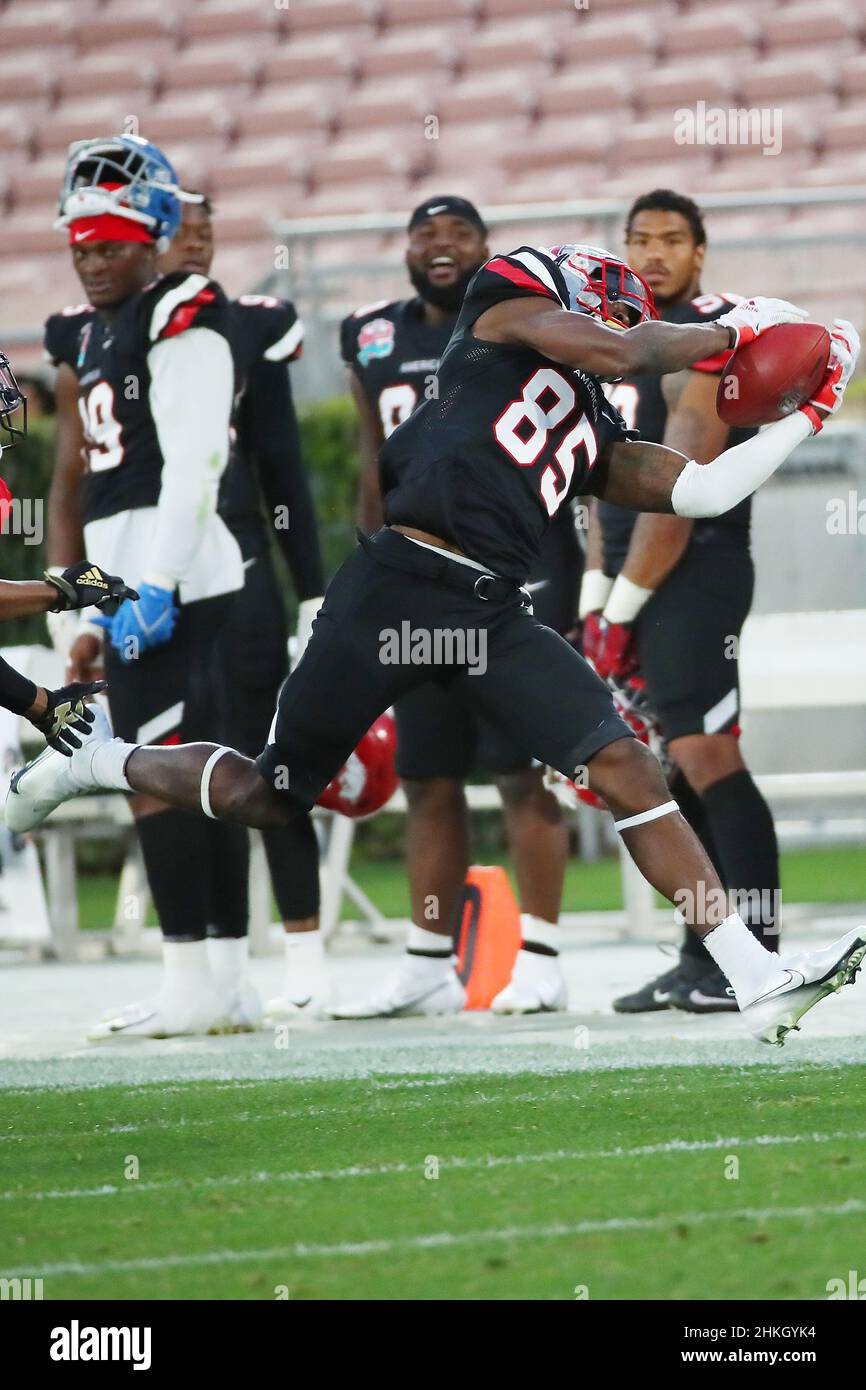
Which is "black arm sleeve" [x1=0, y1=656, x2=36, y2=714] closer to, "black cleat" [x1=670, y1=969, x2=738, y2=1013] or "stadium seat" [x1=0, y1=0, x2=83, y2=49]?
"black cleat" [x1=670, y1=969, x2=738, y2=1013]

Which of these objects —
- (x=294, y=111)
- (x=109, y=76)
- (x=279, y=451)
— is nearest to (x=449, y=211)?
(x=279, y=451)

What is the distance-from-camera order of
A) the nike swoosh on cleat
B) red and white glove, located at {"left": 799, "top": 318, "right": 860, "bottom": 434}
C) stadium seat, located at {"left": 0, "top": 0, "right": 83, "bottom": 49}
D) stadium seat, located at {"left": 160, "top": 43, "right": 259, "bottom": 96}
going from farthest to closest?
stadium seat, located at {"left": 0, "top": 0, "right": 83, "bottom": 49} → stadium seat, located at {"left": 160, "top": 43, "right": 259, "bottom": 96} → red and white glove, located at {"left": 799, "top": 318, "right": 860, "bottom": 434} → the nike swoosh on cleat

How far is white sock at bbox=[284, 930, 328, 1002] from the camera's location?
17.7 ft

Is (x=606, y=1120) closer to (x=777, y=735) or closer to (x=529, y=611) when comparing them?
(x=529, y=611)

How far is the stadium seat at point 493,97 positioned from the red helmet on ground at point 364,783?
10.7 metres

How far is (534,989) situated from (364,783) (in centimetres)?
92

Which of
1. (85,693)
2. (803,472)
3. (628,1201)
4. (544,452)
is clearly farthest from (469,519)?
(803,472)

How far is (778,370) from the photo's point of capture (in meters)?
4.08

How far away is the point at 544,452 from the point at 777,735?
7.05m

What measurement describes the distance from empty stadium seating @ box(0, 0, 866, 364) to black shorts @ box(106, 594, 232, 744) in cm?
935

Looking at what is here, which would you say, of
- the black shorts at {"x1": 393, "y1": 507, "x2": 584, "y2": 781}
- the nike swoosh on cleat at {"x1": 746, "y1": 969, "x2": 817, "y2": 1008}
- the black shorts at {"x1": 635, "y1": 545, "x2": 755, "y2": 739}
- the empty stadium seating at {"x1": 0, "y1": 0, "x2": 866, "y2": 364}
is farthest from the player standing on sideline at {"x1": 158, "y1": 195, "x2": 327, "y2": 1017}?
the empty stadium seating at {"x1": 0, "y1": 0, "x2": 866, "y2": 364}

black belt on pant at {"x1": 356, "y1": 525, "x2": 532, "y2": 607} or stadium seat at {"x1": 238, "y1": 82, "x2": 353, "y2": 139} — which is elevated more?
stadium seat at {"x1": 238, "y1": 82, "x2": 353, "y2": 139}

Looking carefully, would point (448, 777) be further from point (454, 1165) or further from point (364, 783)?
point (454, 1165)

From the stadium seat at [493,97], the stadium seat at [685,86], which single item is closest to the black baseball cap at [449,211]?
the stadium seat at [685,86]
